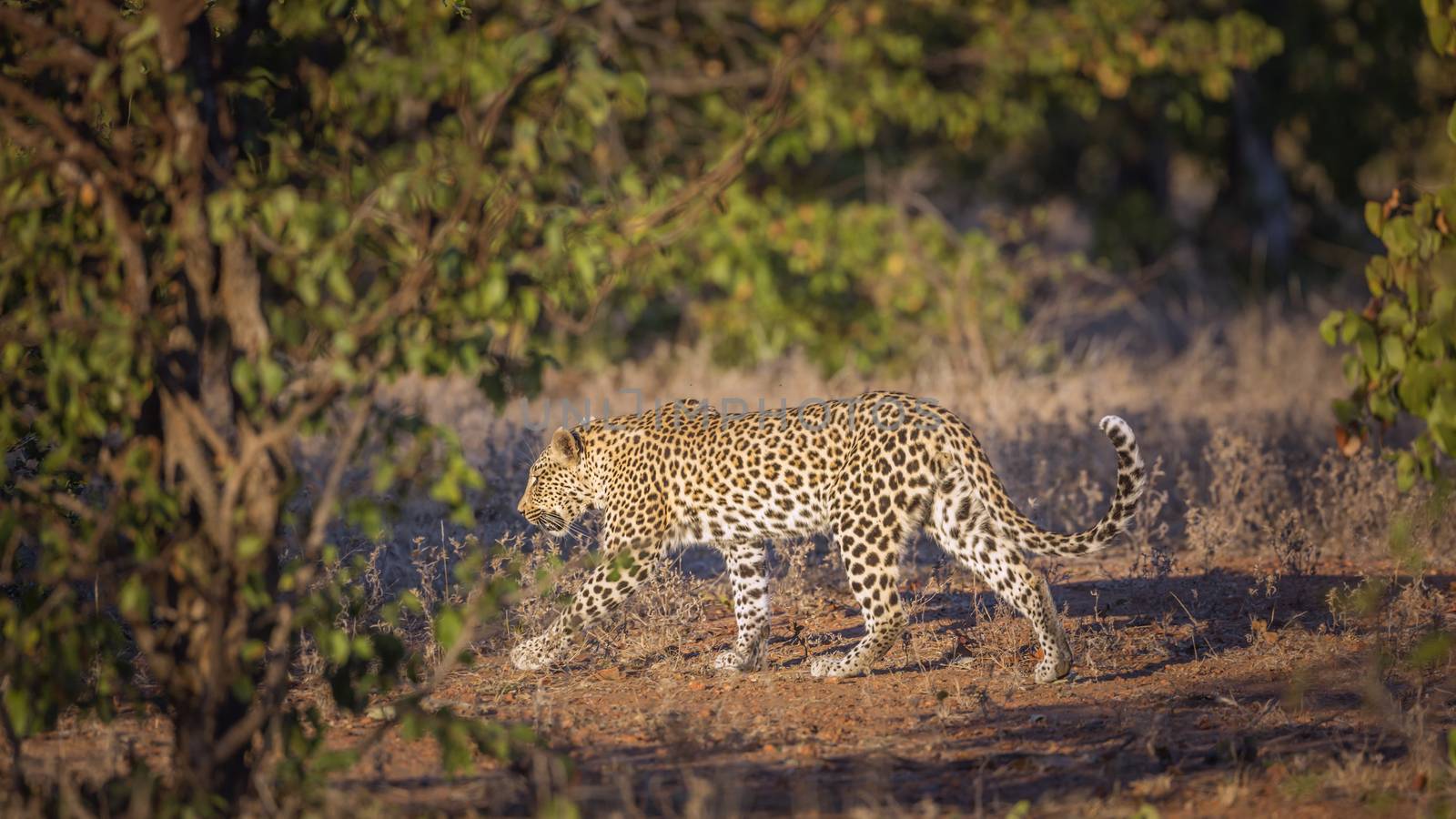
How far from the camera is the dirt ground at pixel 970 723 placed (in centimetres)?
502

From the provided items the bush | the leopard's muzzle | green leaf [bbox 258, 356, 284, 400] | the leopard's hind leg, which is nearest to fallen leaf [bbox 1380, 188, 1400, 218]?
the bush

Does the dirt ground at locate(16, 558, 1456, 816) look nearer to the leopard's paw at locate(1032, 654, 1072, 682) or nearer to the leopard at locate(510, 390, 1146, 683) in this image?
the leopard's paw at locate(1032, 654, 1072, 682)

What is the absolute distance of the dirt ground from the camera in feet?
16.5

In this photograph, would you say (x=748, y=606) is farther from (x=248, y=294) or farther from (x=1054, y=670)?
(x=248, y=294)

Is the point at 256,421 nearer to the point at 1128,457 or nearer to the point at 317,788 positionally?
the point at 317,788

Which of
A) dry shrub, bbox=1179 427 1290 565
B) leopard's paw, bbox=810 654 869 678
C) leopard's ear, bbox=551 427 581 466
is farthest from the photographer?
dry shrub, bbox=1179 427 1290 565

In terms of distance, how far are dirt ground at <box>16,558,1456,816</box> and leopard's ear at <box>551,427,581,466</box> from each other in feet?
3.22

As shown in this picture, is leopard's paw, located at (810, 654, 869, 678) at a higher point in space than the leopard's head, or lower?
lower

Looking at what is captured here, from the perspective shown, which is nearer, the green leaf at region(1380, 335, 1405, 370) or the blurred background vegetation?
the blurred background vegetation

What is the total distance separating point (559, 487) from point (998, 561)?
2.55 m

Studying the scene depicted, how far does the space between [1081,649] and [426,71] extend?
13.2 ft

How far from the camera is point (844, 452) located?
23.5ft

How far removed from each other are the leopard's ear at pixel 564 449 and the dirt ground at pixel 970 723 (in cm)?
98

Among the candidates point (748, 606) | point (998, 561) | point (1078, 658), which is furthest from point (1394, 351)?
point (748, 606)
